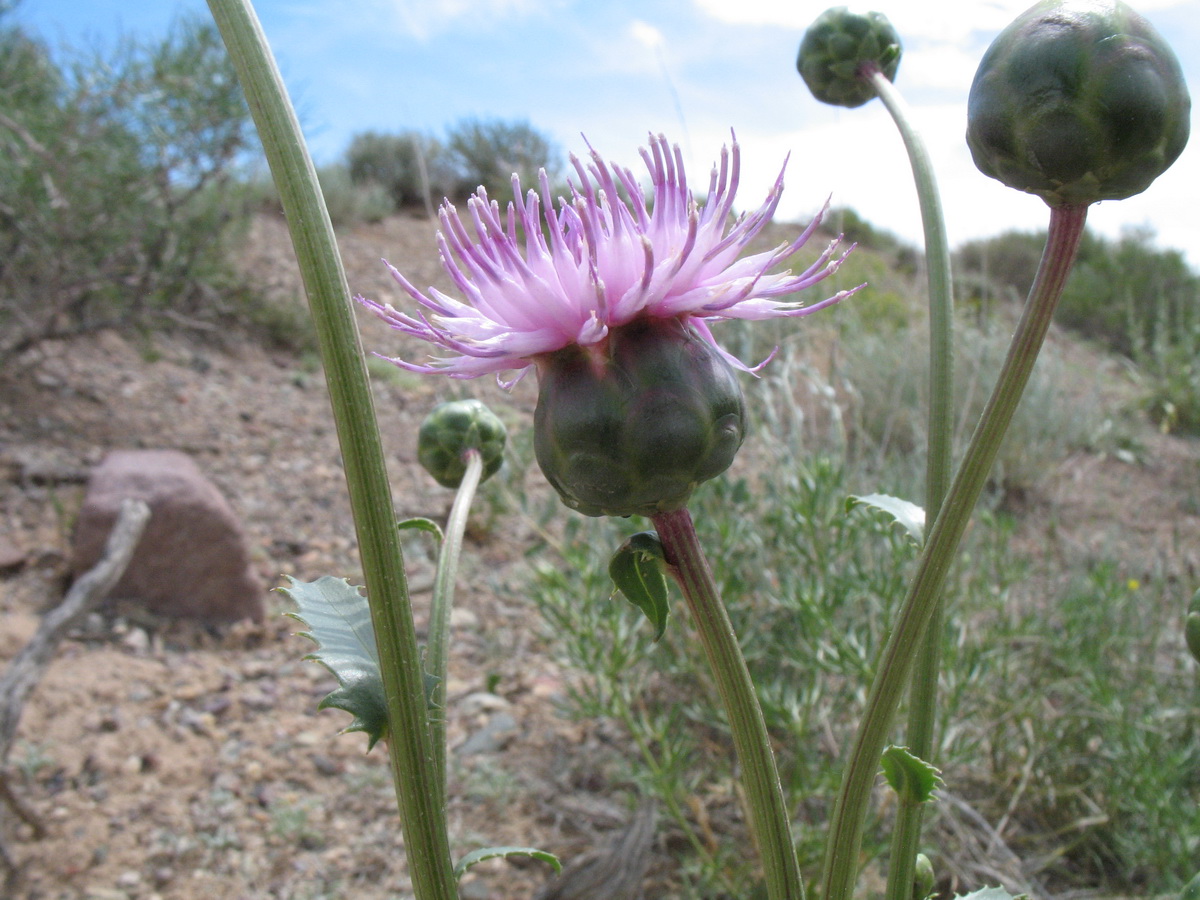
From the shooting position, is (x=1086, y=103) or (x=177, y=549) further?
(x=177, y=549)

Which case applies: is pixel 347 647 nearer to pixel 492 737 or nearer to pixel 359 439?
pixel 359 439

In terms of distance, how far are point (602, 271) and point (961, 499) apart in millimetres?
347

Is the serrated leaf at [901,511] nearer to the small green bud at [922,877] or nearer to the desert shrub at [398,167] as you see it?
the small green bud at [922,877]

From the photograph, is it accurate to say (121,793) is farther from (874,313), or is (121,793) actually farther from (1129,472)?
(874,313)

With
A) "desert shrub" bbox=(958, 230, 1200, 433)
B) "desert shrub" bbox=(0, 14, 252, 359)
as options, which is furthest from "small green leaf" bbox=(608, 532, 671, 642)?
"desert shrub" bbox=(958, 230, 1200, 433)

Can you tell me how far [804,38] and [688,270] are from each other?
809 millimetres

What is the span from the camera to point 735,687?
0.76m

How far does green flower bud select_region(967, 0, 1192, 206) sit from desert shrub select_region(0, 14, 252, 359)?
4.63 meters

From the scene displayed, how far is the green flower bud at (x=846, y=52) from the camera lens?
4.35 feet

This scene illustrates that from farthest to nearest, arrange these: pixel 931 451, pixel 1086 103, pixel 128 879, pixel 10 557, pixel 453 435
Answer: pixel 10 557 → pixel 128 879 → pixel 453 435 → pixel 931 451 → pixel 1086 103

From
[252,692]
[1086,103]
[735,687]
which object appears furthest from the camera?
[252,692]

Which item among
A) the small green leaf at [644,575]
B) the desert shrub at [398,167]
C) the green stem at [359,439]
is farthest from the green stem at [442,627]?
the desert shrub at [398,167]

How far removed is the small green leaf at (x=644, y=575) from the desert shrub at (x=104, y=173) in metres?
4.49

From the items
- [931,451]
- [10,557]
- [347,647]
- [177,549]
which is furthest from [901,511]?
[10,557]
